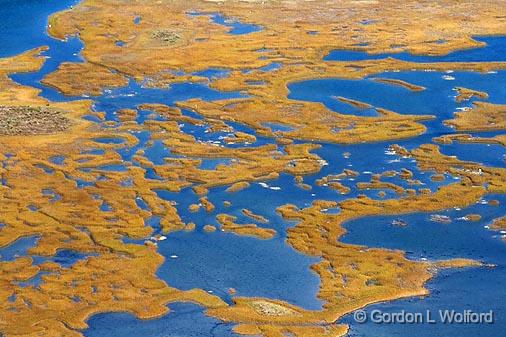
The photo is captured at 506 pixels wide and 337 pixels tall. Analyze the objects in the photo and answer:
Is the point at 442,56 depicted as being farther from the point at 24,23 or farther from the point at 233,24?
the point at 24,23

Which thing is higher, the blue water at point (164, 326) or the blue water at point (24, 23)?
the blue water at point (164, 326)

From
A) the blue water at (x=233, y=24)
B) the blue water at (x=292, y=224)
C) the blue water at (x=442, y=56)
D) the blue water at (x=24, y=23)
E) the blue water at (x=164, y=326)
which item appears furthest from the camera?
the blue water at (x=233, y=24)

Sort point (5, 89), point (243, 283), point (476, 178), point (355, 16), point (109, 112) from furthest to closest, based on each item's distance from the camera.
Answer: point (355, 16) → point (5, 89) → point (109, 112) → point (476, 178) → point (243, 283)

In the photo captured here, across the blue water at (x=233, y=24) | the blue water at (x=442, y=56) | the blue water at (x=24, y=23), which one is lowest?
the blue water at (x=24, y=23)

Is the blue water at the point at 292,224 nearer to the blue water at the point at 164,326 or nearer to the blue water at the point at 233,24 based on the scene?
the blue water at the point at 164,326

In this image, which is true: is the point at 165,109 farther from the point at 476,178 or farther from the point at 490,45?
the point at 490,45

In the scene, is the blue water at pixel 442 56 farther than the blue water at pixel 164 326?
Yes

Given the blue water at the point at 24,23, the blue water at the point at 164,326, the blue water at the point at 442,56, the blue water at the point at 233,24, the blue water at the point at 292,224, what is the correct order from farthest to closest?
the blue water at the point at 233,24
the blue water at the point at 24,23
the blue water at the point at 442,56
the blue water at the point at 292,224
the blue water at the point at 164,326

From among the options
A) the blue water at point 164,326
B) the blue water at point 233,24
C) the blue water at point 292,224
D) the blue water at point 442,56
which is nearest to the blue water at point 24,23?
the blue water at point 292,224

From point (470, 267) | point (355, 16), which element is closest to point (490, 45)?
point (355, 16)
